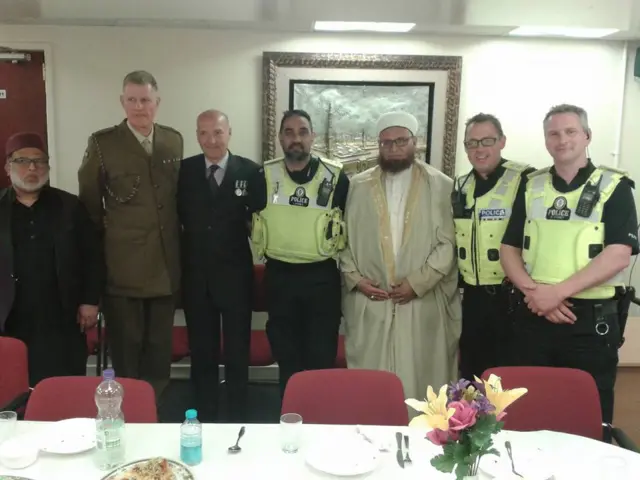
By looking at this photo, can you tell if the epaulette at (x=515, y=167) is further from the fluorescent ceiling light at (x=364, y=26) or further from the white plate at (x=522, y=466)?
the white plate at (x=522, y=466)

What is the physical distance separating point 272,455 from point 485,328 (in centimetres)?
153

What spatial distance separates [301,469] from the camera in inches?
62.5

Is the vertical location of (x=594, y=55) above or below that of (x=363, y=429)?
above

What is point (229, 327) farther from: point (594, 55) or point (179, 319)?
point (594, 55)

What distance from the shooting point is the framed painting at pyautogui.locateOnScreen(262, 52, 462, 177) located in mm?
3895

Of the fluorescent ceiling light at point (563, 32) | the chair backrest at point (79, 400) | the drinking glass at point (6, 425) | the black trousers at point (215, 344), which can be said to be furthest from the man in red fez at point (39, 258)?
the fluorescent ceiling light at point (563, 32)

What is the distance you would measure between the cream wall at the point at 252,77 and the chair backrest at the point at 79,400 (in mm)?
2323

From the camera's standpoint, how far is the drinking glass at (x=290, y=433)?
1.69 m

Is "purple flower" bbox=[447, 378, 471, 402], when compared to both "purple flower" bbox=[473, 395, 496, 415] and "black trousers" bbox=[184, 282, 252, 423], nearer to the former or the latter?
"purple flower" bbox=[473, 395, 496, 415]

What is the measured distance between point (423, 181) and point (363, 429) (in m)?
1.56

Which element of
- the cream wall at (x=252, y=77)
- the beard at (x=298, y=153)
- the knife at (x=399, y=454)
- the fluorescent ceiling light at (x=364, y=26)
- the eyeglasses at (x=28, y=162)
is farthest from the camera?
the cream wall at (x=252, y=77)

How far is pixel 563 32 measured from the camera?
150 inches

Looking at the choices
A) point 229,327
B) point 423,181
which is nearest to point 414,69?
point 423,181

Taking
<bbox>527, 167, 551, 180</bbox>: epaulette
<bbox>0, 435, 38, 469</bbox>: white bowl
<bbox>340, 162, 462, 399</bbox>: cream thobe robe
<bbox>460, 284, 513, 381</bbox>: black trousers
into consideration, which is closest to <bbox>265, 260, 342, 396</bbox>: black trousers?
<bbox>340, 162, 462, 399</bbox>: cream thobe robe
